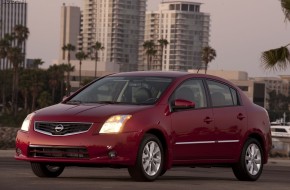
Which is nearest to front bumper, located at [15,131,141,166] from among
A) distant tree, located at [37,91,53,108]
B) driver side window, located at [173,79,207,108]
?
driver side window, located at [173,79,207,108]

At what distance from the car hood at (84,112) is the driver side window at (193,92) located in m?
0.92

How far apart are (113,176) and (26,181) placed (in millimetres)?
2403

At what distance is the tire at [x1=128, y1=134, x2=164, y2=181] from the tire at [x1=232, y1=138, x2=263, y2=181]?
1942 mm

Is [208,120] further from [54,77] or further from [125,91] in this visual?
[54,77]

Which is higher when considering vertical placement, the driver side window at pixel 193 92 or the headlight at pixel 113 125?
the driver side window at pixel 193 92

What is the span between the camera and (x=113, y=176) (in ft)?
53.7

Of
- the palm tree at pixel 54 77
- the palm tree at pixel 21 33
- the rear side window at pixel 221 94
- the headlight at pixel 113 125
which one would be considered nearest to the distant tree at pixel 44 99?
the palm tree at pixel 54 77

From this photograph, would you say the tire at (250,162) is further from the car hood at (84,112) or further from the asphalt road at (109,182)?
the car hood at (84,112)

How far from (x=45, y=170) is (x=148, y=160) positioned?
1642 mm

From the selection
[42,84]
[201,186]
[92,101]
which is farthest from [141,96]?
[42,84]

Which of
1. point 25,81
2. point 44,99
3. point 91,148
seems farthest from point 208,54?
point 91,148

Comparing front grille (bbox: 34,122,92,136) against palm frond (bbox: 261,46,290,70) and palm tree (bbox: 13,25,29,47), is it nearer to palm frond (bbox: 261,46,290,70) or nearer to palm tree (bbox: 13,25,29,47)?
palm frond (bbox: 261,46,290,70)

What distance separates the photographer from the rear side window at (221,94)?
53.1 ft

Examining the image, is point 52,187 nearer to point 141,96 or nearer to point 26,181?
point 26,181
